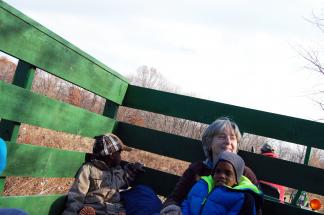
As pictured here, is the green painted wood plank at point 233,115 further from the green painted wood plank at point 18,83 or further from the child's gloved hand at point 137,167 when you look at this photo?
the green painted wood plank at point 18,83

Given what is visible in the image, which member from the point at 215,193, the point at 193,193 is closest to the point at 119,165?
the point at 193,193

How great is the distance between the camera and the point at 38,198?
311cm

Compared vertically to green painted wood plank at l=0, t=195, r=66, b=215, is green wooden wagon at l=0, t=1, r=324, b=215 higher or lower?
higher

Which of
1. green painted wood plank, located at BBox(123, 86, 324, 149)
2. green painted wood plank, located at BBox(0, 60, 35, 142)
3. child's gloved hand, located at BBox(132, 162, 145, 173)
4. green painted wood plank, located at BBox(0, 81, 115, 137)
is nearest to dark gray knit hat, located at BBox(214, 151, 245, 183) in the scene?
green painted wood plank, located at BBox(123, 86, 324, 149)

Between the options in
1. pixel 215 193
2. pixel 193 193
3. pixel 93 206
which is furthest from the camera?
pixel 93 206

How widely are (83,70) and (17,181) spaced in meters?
2.96

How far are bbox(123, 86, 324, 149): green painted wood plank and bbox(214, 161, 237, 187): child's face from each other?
722 millimetres

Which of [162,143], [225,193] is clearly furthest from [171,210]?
[162,143]

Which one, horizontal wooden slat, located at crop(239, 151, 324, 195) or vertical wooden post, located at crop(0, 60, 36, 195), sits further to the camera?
horizontal wooden slat, located at crop(239, 151, 324, 195)

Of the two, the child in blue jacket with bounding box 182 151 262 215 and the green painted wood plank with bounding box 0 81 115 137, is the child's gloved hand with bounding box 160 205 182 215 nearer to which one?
the child in blue jacket with bounding box 182 151 262 215

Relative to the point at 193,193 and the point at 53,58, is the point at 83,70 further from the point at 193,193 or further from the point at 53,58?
the point at 193,193

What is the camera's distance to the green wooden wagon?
271 centimetres

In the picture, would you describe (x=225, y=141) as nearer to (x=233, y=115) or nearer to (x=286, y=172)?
(x=233, y=115)

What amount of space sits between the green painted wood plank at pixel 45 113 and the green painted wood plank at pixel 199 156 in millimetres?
326
